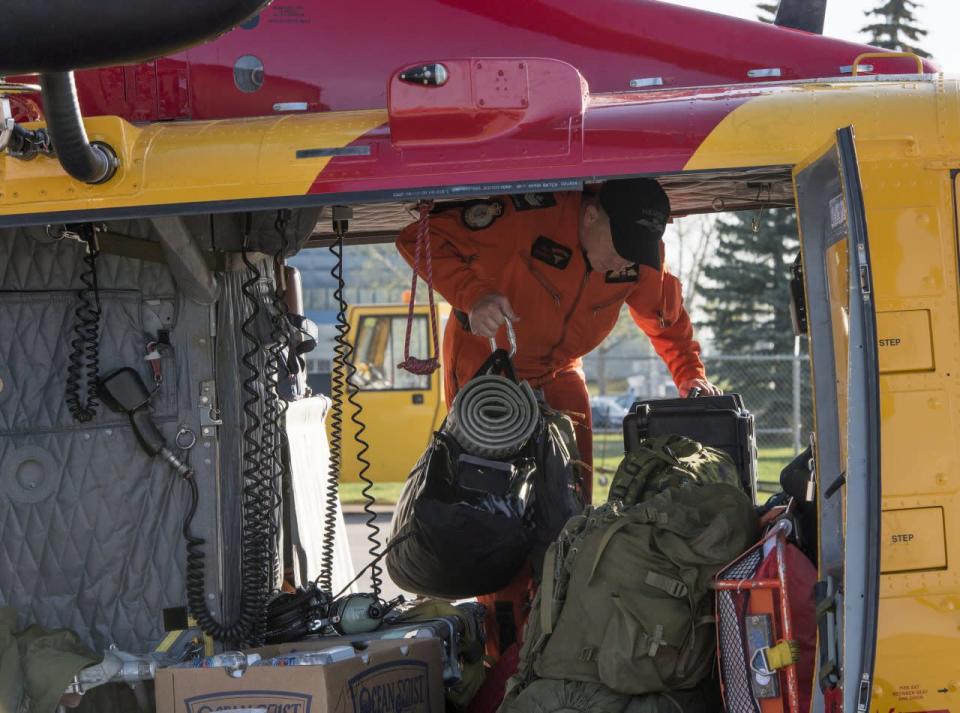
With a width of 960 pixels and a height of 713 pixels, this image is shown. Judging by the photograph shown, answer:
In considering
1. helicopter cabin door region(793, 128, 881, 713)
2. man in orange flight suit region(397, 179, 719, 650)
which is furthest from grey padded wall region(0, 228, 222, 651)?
helicopter cabin door region(793, 128, 881, 713)

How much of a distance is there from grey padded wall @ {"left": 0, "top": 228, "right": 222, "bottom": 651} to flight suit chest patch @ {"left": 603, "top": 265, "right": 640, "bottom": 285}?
5.66 feet

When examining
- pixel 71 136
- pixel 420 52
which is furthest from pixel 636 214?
pixel 71 136

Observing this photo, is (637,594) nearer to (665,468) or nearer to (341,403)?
(665,468)

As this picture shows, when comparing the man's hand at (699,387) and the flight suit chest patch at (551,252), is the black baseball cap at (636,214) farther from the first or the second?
the man's hand at (699,387)

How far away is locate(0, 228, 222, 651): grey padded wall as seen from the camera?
3637mm

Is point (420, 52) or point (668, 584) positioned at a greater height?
point (420, 52)

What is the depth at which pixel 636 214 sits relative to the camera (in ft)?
13.7

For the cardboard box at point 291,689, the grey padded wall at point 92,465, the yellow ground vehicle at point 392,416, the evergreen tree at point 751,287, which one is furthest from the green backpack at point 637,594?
the evergreen tree at point 751,287

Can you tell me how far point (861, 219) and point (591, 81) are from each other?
1465 mm

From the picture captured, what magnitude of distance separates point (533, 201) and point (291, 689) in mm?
2121

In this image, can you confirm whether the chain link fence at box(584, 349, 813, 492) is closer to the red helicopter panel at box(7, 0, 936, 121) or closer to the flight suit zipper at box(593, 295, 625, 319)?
the flight suit zipper at box(593, 295, 625, 319)

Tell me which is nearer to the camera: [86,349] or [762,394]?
[86,349]

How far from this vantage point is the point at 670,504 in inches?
136

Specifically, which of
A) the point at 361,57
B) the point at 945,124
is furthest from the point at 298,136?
the point at 945,124
